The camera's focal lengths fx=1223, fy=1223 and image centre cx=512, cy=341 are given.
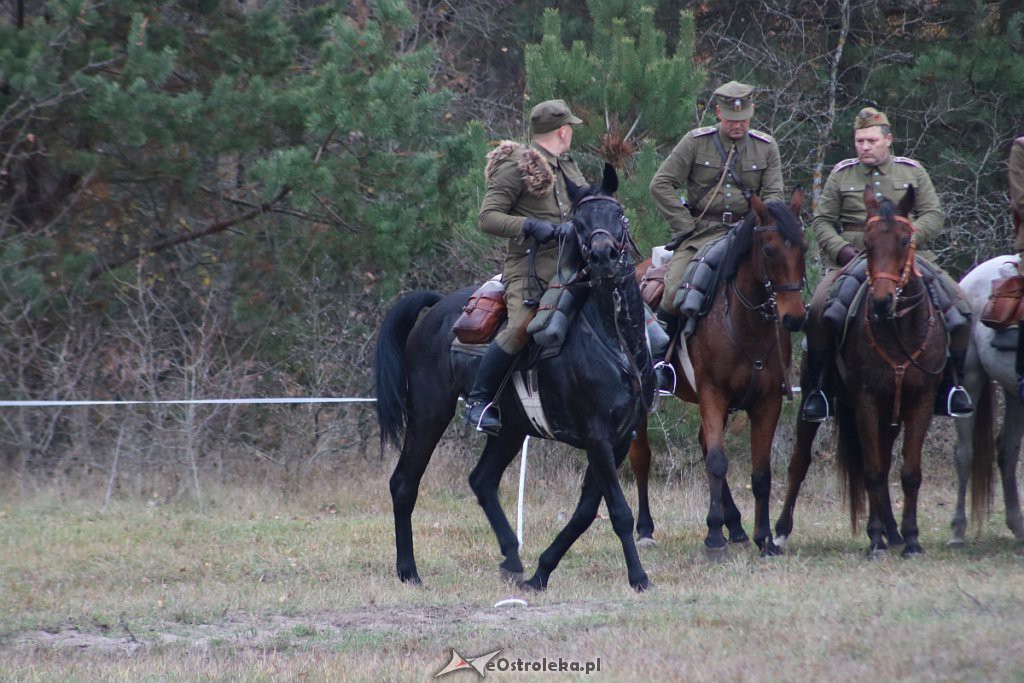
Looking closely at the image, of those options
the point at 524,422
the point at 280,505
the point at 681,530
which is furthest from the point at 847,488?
the point at 280,505

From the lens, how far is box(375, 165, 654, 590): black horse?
7.62 meters

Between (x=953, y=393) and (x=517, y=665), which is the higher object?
(x=953, y=393)

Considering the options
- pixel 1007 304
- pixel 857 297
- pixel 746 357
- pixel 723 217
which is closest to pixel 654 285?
pixel 723 217

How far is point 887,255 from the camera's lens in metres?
8.33

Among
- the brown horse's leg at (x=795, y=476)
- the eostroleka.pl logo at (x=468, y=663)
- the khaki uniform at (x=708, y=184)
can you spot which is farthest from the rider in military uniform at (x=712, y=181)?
the eostroleka.pl logo at (x=468, y=663)

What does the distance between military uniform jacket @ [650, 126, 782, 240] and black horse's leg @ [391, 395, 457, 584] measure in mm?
2450

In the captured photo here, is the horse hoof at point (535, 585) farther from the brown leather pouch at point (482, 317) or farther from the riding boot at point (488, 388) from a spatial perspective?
the brown leather pouch at point (482, 317)

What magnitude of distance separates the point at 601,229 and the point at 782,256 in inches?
69.7

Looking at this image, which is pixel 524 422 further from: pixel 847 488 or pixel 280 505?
pixel 280 505

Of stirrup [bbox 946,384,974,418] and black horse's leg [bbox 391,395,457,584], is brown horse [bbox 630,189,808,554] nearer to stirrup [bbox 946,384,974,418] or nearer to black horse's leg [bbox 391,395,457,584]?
stirrup [bbox 946,384,974,418]

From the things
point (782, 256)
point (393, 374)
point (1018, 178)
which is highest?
point (1018, 178)

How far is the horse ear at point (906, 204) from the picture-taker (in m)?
8.77

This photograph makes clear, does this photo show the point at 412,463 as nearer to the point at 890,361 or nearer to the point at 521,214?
the point at 521,214

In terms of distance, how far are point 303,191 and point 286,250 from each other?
1.27 meters
